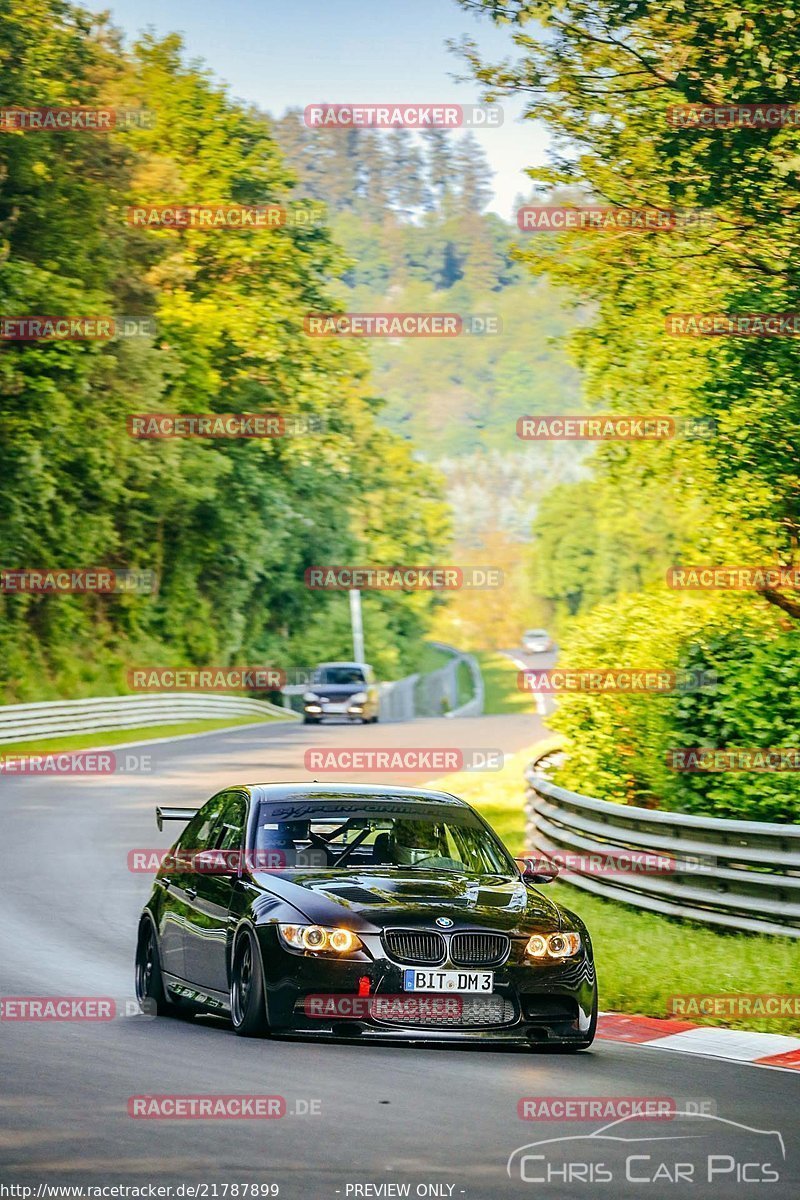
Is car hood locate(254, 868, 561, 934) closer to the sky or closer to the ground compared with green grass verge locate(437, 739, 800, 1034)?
closer to the sky

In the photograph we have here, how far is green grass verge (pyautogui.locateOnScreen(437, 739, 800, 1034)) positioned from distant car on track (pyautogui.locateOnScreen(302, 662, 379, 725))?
35715 mm

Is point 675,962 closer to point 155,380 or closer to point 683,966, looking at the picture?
point 683,966

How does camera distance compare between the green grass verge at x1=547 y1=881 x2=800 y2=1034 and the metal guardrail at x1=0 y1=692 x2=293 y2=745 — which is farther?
the metal guardrail at x1=0 y1=692 x2=293 y2=745

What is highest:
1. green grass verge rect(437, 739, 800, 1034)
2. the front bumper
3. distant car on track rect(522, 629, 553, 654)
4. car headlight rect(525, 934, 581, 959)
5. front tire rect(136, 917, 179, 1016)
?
car headlight rect(525, 934, 581, 959)

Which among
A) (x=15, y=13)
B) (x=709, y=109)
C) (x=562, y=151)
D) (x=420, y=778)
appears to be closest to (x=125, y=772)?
(x=420, y=778)

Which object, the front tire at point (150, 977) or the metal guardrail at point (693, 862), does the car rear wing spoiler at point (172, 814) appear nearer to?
the front tire at point (150, 977)

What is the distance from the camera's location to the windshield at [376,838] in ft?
36.4

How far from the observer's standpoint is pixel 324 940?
9930 millimetres

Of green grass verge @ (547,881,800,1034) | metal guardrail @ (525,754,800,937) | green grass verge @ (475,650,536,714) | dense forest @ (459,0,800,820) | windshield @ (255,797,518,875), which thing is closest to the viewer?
windshield @ (255,797,518,875)

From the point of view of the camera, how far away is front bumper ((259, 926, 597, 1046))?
32.5 ft

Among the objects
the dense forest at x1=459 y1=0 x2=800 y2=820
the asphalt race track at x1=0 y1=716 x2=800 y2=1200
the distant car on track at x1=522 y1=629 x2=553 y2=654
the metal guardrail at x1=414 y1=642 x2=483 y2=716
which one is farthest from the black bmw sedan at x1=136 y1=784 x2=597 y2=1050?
the distant car on track at x1=522 y1=629 x2=553 y2=654

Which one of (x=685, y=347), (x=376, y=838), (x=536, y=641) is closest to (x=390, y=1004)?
(x=376, y=838)

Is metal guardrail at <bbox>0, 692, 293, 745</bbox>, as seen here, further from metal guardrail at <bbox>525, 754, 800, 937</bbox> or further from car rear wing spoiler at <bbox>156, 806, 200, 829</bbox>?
car rear wing spoiler at <bbox>156, 806, 200, 829</bbox>

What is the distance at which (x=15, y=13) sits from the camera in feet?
161
